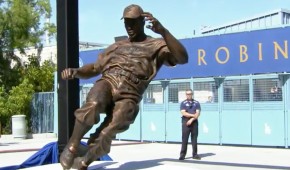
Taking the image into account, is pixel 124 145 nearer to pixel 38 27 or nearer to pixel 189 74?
pixel 189 74

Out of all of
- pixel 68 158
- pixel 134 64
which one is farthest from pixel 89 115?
pixel 134 64

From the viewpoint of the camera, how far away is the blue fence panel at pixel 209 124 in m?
16.7

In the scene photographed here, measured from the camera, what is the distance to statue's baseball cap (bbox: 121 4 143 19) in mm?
6129

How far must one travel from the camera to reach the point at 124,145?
1769cm

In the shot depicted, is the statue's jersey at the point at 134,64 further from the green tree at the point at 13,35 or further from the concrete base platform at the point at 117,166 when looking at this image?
the green tree at the point at 13,35

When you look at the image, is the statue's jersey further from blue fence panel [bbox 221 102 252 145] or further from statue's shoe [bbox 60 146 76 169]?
blue fence panel [bbox 221 102 252 145]

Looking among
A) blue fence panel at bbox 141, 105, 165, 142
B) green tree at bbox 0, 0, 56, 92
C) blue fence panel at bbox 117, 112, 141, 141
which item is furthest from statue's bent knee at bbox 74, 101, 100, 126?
green tree at bbox 0, 0, 56, 92

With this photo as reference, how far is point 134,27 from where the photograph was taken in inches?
248

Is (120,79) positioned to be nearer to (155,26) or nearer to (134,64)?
(134,64)

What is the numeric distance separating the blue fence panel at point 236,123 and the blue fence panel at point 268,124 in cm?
23

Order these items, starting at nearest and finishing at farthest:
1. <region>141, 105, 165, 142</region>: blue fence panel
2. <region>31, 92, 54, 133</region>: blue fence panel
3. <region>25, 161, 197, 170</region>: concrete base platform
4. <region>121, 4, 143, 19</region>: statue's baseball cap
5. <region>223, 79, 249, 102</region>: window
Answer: <region>121, 4, 143, 19</region>: statue's baseball cap < <region>25, 161, 197, 170</region>: concrete base platform < <region>223, 79, 249, 102</region>: window < <region>141, 105, 165, 142</region>: blue fence panel < <region>31, 92, 54, 133</region>: blue fence panel

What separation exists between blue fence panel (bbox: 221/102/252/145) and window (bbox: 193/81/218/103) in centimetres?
58

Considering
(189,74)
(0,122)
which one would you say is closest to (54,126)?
(0,122)

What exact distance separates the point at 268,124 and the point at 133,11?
34.1 ft
